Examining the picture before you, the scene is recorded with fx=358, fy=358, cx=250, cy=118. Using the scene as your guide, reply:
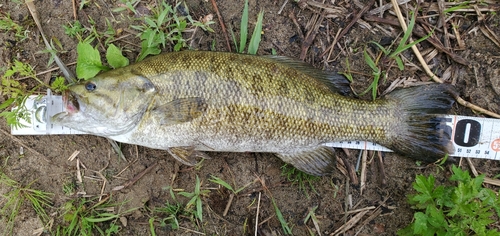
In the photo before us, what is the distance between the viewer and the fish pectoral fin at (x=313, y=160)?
402 centimetres

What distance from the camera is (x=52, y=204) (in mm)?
4266

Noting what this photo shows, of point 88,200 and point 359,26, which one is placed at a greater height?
point 359,26

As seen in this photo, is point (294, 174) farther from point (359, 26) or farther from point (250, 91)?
point (359, 26)

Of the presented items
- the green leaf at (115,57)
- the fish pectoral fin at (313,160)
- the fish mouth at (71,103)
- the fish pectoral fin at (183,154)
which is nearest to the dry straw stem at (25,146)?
the fish mouth at (71,103)

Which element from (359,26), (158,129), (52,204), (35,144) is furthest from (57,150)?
(359,26)

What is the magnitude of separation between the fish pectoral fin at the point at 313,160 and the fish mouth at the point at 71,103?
2.27 m

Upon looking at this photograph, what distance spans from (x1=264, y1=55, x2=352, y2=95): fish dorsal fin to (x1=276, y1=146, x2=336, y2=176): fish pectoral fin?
2.27ft

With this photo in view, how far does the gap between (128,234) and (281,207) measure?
1.85 meters

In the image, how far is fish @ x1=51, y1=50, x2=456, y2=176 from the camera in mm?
3619

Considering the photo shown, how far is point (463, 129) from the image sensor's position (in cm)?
411

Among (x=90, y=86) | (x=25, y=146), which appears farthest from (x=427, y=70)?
(x=25, y=146)

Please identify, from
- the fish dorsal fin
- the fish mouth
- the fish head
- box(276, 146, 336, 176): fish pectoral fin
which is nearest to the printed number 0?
the fish dorsal fin

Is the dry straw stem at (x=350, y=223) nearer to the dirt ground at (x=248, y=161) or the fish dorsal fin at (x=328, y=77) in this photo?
the dirt ground at (x=248, y=161)

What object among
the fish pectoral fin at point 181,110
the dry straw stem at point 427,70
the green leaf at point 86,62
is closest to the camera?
the fish pectoral fin at point 181,110
